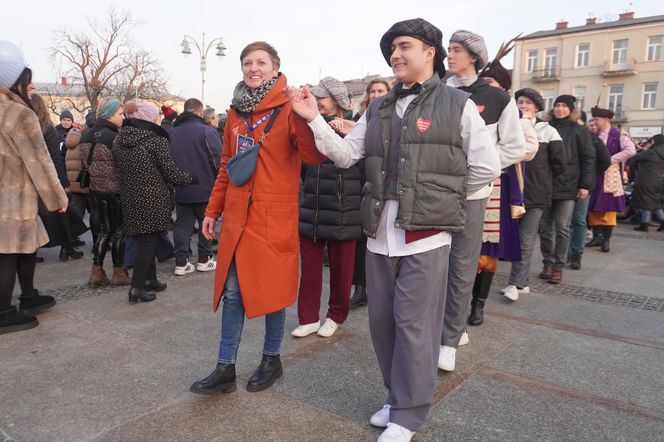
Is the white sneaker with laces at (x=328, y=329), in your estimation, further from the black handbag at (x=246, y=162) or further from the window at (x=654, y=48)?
the window at (x=654, y=48)

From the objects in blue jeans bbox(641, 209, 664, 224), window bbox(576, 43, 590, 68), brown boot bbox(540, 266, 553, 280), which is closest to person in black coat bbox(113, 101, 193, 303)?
brown boot bbox(540, 266, 553, 280)

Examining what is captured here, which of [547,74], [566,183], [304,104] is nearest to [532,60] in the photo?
[547,74]

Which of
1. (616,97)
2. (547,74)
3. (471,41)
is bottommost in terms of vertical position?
(471,41)

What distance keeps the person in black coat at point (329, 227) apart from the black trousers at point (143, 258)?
176 cm

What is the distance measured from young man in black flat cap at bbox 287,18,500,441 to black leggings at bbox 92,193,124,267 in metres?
3.68

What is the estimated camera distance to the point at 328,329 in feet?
13.8

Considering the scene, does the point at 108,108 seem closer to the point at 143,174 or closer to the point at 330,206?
the point at 143,174

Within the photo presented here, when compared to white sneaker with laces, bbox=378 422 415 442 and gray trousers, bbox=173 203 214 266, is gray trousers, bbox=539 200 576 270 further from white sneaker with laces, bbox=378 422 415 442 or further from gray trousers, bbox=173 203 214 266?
white sneaker with laces, bbox=378 422 415 442

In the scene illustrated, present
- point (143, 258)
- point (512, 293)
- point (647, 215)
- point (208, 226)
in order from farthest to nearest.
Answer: point (647, 215) → point (512, 293) → point (143, 258) → point (208, 226)

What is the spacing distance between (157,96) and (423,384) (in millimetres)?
41858

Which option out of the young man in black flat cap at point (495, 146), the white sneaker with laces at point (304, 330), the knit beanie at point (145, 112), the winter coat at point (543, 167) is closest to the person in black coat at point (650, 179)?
the winter coat at point (543, 167)

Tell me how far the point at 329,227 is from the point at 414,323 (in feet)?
5.64

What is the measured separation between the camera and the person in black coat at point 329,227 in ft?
13.6

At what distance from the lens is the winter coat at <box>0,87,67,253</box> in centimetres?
415
